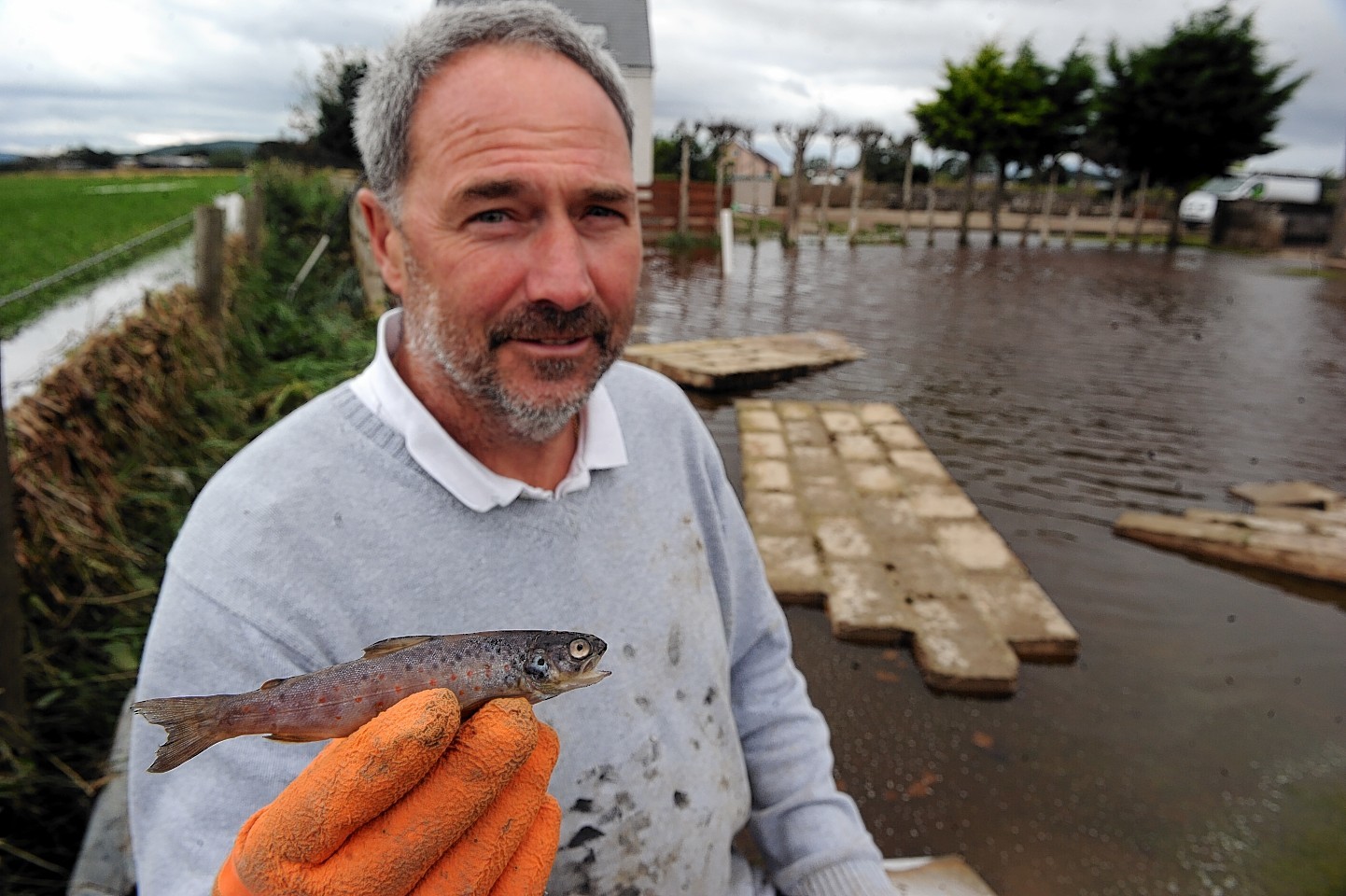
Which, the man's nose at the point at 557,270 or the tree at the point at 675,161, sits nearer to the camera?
the man's nose at the point at 557,270

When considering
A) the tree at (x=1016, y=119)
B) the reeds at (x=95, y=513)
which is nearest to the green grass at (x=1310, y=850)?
the reeds at (x=95, y=513)

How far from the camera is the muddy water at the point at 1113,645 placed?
3.34 meters

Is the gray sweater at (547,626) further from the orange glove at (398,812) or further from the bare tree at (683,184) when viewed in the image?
the bare tree at (683,184)

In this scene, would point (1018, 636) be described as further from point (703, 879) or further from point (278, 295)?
point (278, 295)

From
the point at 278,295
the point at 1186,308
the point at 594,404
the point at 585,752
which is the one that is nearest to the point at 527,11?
the point at 594,404

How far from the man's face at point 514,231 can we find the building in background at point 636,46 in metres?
21.4

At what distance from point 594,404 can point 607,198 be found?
1.74 ft

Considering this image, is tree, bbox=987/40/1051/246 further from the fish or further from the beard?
the fish

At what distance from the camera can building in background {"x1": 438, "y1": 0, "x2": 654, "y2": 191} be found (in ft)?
73.6

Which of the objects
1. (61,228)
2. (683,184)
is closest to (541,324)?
(61,228)

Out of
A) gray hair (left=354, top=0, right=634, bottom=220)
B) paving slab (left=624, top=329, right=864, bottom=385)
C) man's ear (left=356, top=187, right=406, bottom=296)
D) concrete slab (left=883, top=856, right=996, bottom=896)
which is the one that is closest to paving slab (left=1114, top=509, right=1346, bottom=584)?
concrete slab (left=883, top=856, right=996, bottom=896)

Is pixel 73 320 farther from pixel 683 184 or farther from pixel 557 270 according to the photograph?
pixel 683 184

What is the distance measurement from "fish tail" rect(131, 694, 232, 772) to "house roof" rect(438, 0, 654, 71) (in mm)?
23160

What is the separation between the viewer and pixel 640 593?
5.76ft
